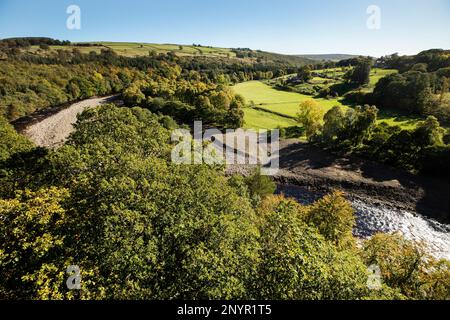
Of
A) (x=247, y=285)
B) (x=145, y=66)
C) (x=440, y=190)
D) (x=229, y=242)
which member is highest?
(x=145, y=66)

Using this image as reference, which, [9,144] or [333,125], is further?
[333,125]

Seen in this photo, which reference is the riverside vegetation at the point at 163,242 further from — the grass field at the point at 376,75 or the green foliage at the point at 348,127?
the grass field at the point at 376,75

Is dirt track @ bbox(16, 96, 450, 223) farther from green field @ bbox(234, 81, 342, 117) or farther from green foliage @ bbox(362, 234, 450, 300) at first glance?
green foliage @ bbox(362, 234, 450, 300)

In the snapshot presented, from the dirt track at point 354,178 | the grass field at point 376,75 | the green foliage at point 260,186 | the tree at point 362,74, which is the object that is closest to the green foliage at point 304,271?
the green foliage at point 260,186

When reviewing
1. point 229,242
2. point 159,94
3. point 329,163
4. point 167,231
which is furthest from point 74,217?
point 159,94

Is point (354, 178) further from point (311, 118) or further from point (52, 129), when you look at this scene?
point (52, 129)

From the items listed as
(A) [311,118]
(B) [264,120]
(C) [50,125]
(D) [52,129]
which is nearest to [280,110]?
(B) [264,120]

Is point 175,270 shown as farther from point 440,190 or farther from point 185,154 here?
point 440,190
